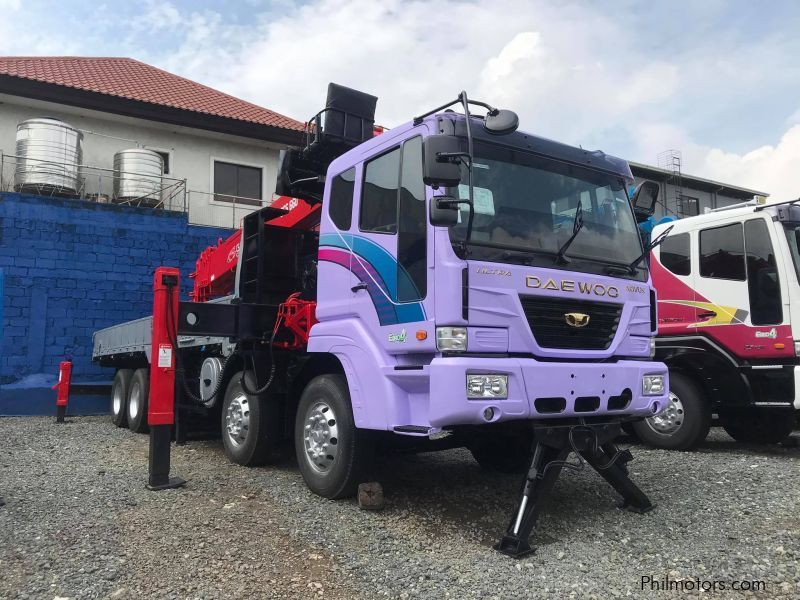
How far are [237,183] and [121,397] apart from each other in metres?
6.90

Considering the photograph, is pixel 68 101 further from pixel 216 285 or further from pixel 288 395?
pixel 288 395

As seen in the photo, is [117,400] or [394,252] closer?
[394,252]

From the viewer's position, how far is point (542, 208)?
4.62 meters

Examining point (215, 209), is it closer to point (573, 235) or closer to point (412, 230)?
point (412, 230)

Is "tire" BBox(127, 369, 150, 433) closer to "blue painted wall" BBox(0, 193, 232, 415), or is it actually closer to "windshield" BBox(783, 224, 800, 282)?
"blue painted wall" BBox(0, 193, 232, 415)

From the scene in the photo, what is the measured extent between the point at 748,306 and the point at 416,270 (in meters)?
4.56

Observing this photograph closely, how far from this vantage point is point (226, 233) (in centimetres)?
1412

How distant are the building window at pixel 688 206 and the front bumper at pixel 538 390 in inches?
1112

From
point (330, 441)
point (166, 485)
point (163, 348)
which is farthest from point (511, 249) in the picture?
point (166, 485)

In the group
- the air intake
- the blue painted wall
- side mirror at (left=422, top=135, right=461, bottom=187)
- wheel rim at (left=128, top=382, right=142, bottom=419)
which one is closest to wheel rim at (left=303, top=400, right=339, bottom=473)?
the air intake

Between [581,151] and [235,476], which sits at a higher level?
[581,151]

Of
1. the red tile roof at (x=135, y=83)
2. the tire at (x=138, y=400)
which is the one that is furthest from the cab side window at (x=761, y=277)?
the red tile roof at (x=135, y=83)

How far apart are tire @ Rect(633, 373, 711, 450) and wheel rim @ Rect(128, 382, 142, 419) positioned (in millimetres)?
7060

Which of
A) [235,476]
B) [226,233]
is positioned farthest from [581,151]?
[226,233]
